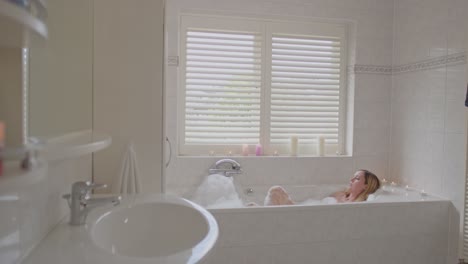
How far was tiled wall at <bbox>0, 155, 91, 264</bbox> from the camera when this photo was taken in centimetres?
73

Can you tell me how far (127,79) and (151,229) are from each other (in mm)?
842

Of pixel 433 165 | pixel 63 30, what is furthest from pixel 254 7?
pixel 63 30

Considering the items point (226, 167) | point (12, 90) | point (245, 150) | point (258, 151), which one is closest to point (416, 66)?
point (258, 151)

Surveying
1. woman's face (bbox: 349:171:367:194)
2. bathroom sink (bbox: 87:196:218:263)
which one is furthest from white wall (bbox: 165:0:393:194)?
bathroom sink (bbox: 87:196:218:263)

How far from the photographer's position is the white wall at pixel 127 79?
6.17 ft

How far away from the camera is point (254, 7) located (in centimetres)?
331

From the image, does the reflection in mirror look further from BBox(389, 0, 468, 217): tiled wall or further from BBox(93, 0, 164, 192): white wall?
BBox(389, 0, 468, 217): tiled wall

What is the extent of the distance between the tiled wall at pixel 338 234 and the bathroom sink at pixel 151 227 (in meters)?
0.87

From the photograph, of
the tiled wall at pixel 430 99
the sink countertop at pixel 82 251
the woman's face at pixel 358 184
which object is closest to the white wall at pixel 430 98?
the tiled wall at pixel 430 99

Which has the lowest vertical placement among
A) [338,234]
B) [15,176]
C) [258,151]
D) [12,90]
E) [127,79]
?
[338,234]

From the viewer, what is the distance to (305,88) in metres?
3.57

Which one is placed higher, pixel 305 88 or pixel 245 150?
pixel 305 88

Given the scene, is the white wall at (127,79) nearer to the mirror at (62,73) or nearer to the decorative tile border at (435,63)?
the mirror at (62,73)

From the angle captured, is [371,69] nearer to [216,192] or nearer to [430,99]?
[430,99]
